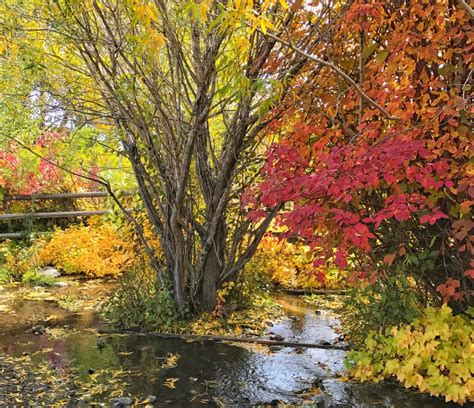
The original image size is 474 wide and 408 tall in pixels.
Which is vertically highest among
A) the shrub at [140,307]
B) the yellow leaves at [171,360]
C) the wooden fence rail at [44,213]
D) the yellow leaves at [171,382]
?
the wooden fence rail at [44,213]

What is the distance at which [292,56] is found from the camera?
3.95m

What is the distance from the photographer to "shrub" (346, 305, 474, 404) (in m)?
2.94

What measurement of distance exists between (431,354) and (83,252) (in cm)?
611

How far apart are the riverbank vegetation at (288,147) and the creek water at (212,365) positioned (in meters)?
0.24

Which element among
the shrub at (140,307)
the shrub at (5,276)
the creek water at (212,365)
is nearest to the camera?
the creek water at (212,365)

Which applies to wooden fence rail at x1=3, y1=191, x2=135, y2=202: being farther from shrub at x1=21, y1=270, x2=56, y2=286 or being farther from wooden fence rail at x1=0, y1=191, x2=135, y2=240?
shrub at x1=21, y1=270, x2=56, y2=286

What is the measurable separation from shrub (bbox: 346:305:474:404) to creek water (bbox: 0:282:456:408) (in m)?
0.15

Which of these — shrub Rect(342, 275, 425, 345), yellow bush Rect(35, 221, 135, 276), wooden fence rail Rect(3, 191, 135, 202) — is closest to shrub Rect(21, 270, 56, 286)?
yellow bush Rect(35, 221, 135, 276)

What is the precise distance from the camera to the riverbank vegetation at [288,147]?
2.88 m

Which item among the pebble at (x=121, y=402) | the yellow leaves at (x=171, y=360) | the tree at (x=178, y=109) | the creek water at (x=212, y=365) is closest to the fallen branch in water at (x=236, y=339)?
the creek water at (x=212, y=365)

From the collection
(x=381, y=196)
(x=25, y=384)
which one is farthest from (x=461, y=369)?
(x=25, y=384)

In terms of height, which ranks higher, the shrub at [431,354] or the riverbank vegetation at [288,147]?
the riverbank vegetation at [288,147]

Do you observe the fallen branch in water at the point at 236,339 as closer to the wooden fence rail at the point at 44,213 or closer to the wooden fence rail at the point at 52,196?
the wooden fence rail at the point at 44,213

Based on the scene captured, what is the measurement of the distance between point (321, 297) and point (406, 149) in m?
3.96
